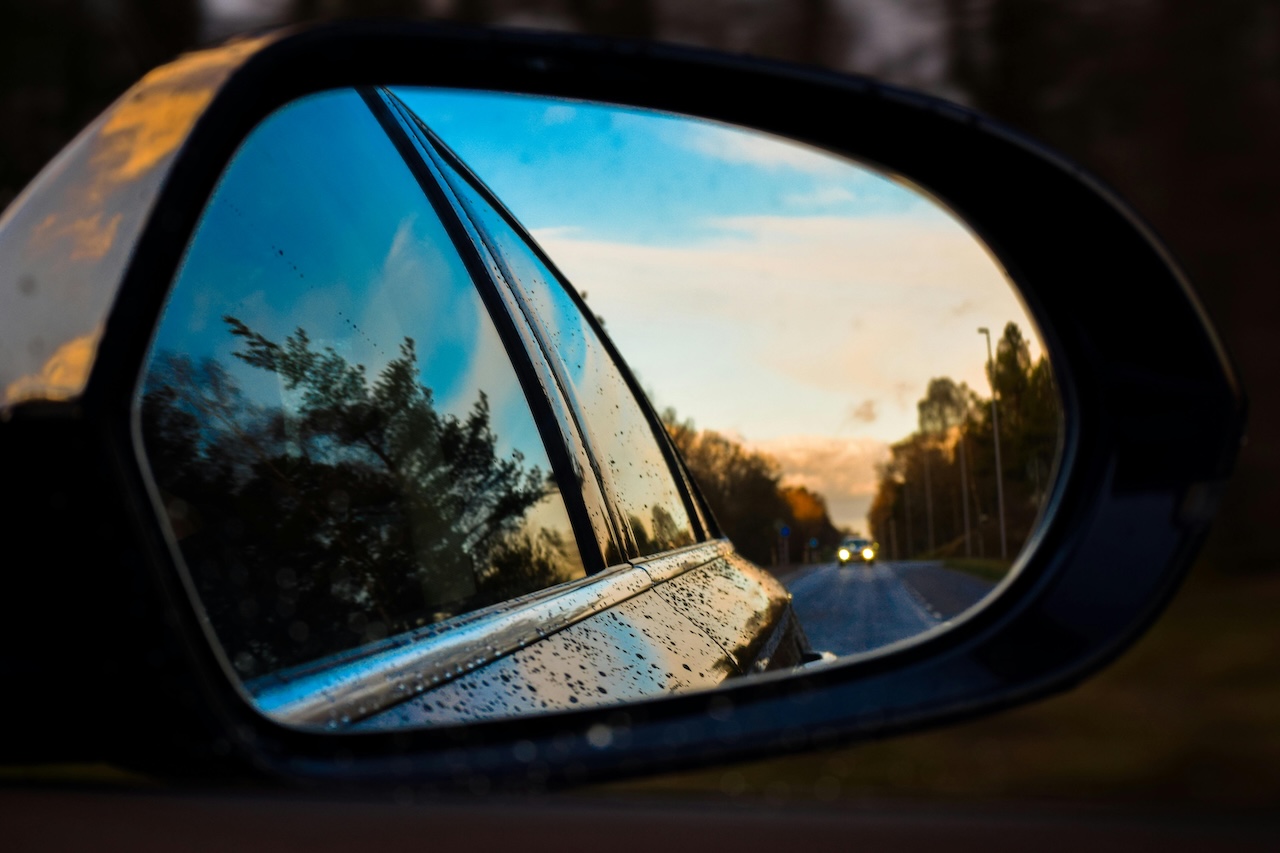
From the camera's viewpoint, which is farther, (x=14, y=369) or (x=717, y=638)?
(x=717, y=638)

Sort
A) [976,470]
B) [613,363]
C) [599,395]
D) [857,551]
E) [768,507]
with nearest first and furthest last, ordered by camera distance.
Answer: [976,470]
[857,551]
[768,507]
[599,395]
[613,363]

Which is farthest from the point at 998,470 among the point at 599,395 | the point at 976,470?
the point at 599,395

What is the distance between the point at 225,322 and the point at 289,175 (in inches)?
14.6

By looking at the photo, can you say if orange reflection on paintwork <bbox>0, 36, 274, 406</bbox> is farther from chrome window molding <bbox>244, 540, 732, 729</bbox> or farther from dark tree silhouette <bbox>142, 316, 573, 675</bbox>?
chrome window molding <bbox>244, 540, 732, 729</bbox>

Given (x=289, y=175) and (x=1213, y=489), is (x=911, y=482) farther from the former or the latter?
(x=289, y=175)

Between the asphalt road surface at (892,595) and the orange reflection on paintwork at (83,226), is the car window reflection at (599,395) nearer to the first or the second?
the asphalt road surface at (892,595)

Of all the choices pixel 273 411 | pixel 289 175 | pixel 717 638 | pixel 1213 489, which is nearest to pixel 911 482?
pixel 1213 489

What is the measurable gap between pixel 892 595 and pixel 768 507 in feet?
1.05

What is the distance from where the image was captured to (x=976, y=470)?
1466mm

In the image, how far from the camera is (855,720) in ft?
4.54

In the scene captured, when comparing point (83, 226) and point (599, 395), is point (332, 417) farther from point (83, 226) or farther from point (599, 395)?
point (599, 395)

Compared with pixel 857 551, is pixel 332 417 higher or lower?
higher

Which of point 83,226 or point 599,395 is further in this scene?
point 599,395

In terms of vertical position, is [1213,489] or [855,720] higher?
[1213,489]
